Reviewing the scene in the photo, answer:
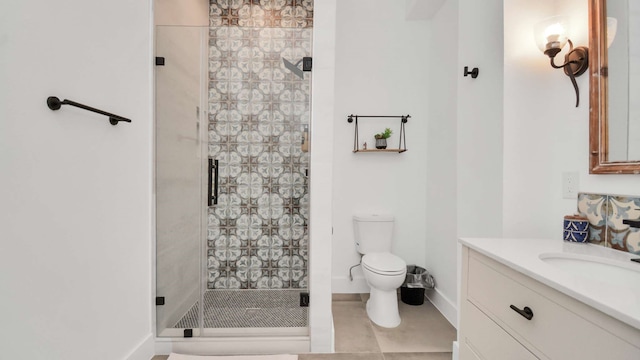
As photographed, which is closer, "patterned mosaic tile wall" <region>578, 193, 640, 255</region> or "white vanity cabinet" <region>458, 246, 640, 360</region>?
"white vanity cabinet" <region>458, 246, 640, 360</region>

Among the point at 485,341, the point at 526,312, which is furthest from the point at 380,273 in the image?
the point at 526,312

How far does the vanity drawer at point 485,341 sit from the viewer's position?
0.88 m

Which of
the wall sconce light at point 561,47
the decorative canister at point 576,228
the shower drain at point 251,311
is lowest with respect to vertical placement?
the shower drain at point 251,311

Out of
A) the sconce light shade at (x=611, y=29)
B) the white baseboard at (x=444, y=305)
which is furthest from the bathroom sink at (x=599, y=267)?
the white baseboard at (x=444, y=305)

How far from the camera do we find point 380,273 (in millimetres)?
1931

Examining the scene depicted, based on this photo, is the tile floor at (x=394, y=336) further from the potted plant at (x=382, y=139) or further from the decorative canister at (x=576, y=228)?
the potted plant at (x=382, y=139)

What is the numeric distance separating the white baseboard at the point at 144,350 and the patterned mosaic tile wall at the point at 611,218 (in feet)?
7.70

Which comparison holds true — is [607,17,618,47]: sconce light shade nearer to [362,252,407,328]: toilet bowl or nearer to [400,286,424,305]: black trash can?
[362,252,407,328]: toilet bowl

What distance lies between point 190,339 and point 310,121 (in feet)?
5.24

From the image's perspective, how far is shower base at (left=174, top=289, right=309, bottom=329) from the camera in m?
1.75

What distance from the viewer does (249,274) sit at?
6.49 feet

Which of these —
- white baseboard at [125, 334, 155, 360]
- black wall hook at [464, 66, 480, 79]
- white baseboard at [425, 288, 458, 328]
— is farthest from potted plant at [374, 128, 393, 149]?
white baseboard at [125, 334, 155, 360]

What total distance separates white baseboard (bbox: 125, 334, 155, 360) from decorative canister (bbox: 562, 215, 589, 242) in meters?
2.27

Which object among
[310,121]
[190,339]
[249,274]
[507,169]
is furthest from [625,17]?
[190,339]
